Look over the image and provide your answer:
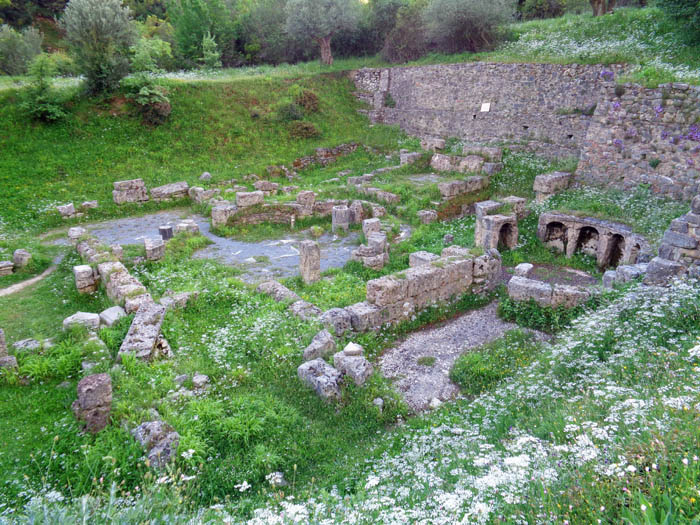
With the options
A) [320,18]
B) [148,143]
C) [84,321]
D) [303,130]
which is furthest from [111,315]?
[320,18]

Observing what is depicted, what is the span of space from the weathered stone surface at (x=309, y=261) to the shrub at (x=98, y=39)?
18403 mm

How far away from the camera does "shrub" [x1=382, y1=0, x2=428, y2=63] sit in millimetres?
32844

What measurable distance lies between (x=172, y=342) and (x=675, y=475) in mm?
8877

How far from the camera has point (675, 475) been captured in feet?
10.9

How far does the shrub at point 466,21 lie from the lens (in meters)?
28.4

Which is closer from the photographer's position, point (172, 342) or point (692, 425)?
point (692, 425)

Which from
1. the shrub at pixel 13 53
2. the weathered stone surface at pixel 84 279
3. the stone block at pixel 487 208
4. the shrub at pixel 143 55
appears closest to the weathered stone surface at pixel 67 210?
the weathered stone surface at pixel 84 279

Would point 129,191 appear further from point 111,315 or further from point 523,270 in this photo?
point 523,270

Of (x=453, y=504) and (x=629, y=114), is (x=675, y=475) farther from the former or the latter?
(x=629, y=114)

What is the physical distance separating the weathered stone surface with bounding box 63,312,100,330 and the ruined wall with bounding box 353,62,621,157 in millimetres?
20197

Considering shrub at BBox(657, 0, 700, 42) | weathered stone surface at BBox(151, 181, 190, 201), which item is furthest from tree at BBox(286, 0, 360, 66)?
shrub at BBox(657, 0, 700, 42)

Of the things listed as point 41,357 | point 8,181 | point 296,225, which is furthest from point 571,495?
point 8,181

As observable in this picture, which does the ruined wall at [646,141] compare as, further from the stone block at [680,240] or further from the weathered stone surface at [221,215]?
the weathered stone surface at [221,215]

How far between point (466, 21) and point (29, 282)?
93.7 ft
